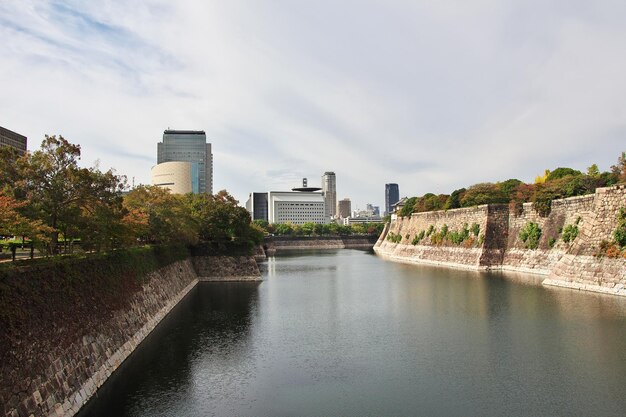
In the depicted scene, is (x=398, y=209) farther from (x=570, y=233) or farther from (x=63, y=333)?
(x=63, y=333)

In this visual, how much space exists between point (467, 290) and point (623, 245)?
11.8 m

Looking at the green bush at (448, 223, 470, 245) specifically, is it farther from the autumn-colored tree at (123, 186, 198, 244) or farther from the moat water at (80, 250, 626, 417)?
the autumn-colored tree at (123, 186, 198, 244)

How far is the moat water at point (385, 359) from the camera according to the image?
14.9 meters

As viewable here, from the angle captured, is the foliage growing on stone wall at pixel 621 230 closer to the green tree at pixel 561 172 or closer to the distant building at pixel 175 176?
the green tree at pixel 561 172

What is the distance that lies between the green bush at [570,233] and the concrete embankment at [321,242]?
89.9m

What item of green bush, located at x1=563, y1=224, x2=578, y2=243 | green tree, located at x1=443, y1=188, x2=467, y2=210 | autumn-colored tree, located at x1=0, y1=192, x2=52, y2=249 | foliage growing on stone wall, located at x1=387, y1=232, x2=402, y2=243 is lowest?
foliage growing on stone wall, located at x1=387, y1=232, x2=402, y2=243

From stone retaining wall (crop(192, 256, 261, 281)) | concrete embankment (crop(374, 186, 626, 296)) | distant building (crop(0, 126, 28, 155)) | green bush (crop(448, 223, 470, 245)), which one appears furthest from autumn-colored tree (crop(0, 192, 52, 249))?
distant building (crop(0, 126, 28, 155))

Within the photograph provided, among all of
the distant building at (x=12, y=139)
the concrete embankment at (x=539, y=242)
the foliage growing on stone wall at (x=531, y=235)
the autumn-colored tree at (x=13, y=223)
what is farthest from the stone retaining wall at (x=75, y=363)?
the distant building at (x=12, y=139)

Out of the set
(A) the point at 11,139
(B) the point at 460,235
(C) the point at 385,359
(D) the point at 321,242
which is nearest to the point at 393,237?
(B) the point at 460,235

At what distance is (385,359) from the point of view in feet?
64.3

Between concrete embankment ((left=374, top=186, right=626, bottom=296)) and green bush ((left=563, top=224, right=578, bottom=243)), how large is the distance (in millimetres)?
208

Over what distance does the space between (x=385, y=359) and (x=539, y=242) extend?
3483cm

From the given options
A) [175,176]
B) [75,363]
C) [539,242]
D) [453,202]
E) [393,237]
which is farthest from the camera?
[175,176]

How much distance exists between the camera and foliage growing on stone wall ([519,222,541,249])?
4759 centimetres
